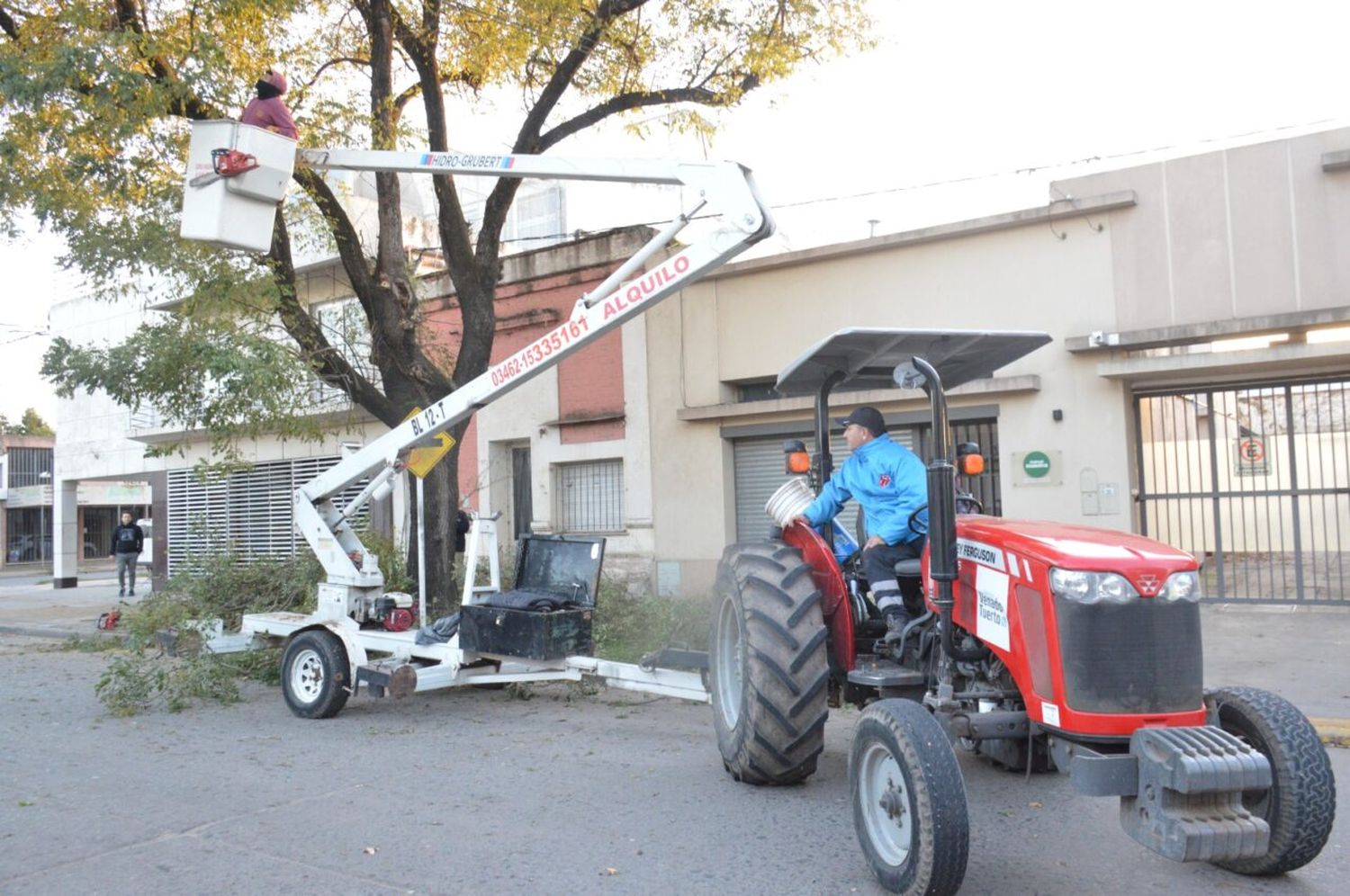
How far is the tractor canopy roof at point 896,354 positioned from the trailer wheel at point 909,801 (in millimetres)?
1953

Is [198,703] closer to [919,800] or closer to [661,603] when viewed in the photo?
[661,603]

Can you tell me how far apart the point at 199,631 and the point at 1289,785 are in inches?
350

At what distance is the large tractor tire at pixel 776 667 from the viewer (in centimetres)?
561

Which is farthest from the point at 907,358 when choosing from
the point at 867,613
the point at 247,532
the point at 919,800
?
the point at 247,532

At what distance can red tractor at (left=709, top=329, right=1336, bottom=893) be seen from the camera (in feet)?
13.3

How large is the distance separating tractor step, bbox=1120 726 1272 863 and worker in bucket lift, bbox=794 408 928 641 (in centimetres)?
169

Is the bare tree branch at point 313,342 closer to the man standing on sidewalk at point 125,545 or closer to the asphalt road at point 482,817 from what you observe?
the asphalt road at point 482,817

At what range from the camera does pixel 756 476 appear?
1518 centimetres

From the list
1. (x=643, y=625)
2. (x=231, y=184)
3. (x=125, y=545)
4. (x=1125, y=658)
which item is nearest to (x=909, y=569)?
(x=1125, y=658)

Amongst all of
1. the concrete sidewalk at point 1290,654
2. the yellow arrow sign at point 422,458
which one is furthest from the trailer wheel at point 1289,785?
the yellow arrow sign at point 422,458

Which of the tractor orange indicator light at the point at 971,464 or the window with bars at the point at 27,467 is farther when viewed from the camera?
the window with bars at the point at 27,467

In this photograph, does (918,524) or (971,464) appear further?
(971,464)

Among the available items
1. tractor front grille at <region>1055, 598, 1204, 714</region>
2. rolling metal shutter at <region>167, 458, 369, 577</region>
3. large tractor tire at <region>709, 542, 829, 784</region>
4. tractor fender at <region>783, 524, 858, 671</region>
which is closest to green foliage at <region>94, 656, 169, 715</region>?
large tractor tire at <region>709, 542, 829, 784</region>

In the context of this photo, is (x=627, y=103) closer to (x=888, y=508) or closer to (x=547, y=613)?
(x=547, y=613)
